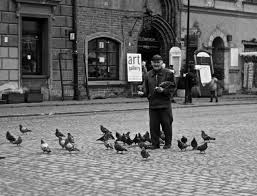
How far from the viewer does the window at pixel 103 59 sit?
96.3 feet

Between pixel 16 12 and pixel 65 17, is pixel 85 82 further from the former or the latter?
pixel 16 12

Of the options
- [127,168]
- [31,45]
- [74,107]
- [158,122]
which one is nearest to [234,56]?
[31,45]

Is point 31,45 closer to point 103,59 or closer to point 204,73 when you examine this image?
point 103,59

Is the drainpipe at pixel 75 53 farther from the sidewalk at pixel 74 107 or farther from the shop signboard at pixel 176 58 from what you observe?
the shop signboard at pixel 176 58

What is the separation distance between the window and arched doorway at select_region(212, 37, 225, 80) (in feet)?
Result: 28.1

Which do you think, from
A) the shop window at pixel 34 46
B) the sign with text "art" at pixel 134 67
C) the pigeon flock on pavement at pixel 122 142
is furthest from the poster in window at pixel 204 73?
the pigeon flock on pavement at pixel 122 142

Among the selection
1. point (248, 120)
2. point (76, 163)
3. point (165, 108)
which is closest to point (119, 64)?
point (248, 120)

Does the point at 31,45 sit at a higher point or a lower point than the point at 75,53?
higher

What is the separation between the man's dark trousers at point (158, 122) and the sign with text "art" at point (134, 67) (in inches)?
729

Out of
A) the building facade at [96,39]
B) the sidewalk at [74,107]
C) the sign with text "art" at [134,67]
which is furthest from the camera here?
the sign with text "art" at [134,67]

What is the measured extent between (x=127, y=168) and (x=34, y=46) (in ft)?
61.7

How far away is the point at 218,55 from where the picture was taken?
37.3m

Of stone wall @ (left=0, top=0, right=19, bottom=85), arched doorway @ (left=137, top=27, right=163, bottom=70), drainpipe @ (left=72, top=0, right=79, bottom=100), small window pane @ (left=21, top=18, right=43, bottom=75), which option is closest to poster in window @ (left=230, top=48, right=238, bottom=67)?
arched doorway @ (left=137, top=27, right=163, bottom=70)

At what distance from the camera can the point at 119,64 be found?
30.5 m
